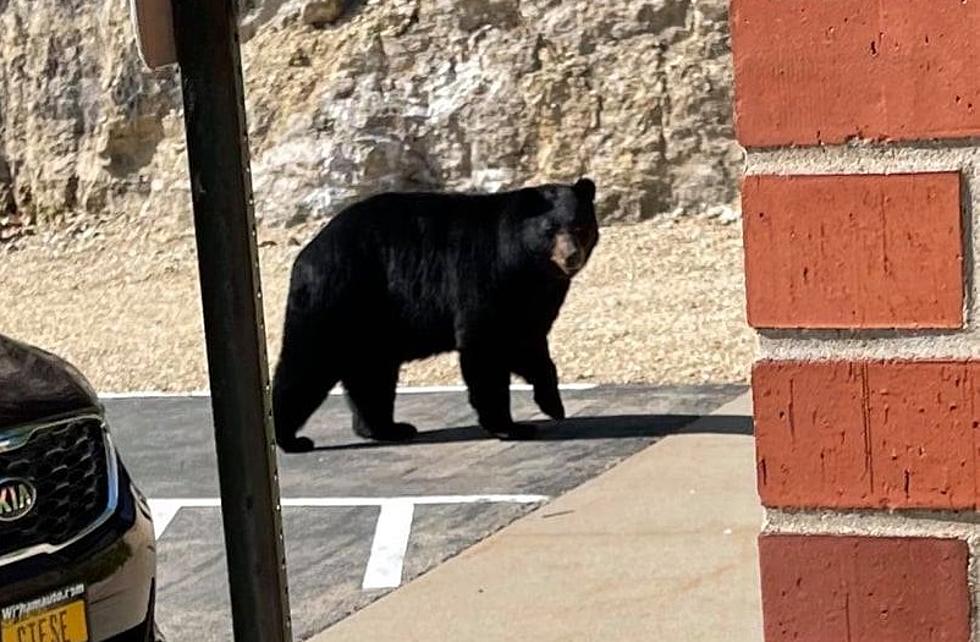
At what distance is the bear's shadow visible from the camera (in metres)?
8.33

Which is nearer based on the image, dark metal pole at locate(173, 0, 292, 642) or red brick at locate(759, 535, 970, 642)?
red brick at locate(759, 535, 970, 642)

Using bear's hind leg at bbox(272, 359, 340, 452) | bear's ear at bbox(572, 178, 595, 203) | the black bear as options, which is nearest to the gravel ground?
bear's ear at bbox(572, 178, 595, 203)

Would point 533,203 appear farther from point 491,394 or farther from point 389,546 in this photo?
point 389,546

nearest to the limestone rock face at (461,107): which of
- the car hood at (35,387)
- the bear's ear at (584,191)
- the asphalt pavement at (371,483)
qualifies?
the asphalt pavement at (371,483)

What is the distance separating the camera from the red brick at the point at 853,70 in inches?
60.9

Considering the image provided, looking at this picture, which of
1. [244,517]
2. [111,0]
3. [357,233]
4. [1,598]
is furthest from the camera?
[111,0]

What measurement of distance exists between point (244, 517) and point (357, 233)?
659 cm

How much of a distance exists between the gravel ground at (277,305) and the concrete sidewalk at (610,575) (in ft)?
9.94

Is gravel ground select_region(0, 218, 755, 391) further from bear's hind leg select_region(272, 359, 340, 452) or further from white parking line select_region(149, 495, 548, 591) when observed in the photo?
white parking line select_region(149, 495, 548, 591)

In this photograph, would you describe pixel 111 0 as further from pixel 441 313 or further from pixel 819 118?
pixel 819 118

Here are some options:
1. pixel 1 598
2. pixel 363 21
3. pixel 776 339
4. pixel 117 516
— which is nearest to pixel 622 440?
pixel 117 516

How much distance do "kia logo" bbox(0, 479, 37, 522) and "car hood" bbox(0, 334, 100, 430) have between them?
0.43 ft

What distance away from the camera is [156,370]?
11945mm

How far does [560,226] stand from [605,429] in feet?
3.37
